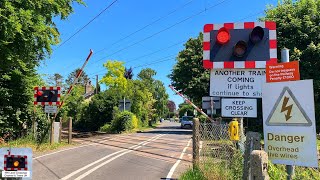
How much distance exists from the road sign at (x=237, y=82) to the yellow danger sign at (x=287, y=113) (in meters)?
1.52

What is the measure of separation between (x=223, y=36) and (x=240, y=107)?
112 cm

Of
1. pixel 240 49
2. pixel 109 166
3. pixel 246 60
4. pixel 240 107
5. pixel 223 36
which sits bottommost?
pixel 109 166

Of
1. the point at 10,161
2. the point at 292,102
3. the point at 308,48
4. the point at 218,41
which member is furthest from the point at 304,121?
the point at 308,48

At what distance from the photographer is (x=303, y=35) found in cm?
2386

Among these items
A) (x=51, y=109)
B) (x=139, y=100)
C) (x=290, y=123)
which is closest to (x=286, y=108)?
(x=290, y=123)

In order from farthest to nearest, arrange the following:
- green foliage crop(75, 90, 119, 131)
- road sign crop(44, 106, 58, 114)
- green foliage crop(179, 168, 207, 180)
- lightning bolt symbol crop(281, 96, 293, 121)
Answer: green foliage crop(75, 90, 119, 131)
road sign crop(44, 106, 58, 114)
green foliage crop(179, 168, 207, 180)
lightning bolt symbol crop(281, 96, 293, 121)

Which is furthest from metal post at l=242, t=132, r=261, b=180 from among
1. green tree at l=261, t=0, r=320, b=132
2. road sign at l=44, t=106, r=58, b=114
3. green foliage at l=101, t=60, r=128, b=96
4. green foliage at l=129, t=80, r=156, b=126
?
green foliage at l=129, t=80, r=156, b=126

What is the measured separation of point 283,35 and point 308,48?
2.06 m

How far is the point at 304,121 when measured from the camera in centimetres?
406

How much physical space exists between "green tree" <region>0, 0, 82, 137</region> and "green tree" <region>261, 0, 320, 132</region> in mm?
12961

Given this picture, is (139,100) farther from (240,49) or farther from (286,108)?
(286,108)

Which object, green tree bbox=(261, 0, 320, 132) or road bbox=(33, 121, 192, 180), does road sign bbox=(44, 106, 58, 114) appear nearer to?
road bbox=(33, 121, 192, 180)

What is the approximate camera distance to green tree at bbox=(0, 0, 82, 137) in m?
14.6

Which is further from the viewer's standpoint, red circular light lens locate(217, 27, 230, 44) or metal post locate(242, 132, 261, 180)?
red circular light lens locate(217, 27, 230, 44)
